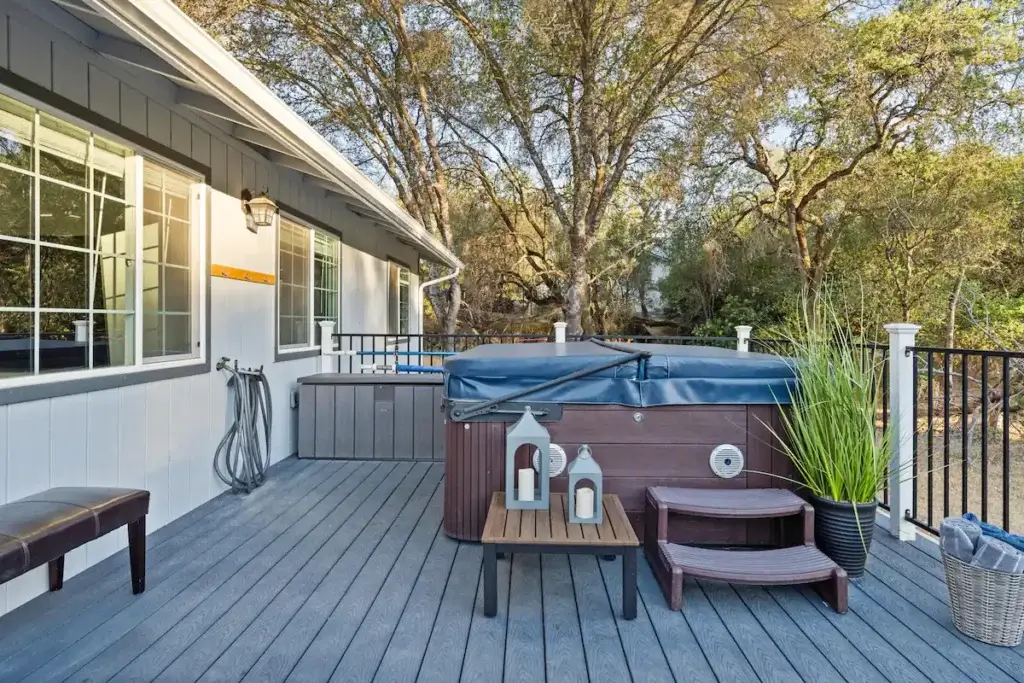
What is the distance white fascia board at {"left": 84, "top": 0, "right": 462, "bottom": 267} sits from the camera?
1771 millimetres

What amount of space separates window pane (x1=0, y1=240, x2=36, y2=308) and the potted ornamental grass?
123 inches

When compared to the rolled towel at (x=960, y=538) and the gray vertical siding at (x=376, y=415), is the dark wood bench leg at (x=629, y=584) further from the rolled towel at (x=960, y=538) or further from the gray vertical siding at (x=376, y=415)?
the gray vertical siding at (x=376, y=415)

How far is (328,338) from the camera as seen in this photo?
5.25 m

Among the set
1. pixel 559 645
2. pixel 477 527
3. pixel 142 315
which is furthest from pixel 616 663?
pixel 142 315

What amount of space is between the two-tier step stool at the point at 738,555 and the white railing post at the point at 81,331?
2.59 metres

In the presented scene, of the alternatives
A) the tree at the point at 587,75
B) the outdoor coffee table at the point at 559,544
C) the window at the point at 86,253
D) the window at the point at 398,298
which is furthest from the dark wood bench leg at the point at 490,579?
the tree at the point at 587,75

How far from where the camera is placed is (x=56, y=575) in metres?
2.22

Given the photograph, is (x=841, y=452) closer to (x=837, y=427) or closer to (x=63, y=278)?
(x=837, y=427)

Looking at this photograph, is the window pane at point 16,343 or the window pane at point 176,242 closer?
the window pane at point 16,343

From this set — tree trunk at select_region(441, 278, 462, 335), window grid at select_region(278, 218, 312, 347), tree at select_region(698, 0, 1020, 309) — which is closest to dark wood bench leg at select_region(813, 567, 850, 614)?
window grid at select_region(278, 218, 312, 347)

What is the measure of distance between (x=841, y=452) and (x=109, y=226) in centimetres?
339

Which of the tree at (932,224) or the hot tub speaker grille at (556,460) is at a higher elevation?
the tree at (932,224)

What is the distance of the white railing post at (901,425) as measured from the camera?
270 cm

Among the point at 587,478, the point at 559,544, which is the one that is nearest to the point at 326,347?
the point at 587,478
